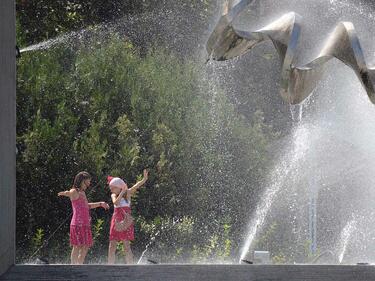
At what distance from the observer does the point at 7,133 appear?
18.2ft

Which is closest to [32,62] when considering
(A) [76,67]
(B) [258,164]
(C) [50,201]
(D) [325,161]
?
(A) [76,67]

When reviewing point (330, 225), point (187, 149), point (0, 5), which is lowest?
point (330, 225)

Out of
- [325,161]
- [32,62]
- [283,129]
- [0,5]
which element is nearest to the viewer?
[0,5]

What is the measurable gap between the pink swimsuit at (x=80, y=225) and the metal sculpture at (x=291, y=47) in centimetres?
363

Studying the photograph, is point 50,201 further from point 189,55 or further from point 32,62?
Result: point 189,55

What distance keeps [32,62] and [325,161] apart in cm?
418

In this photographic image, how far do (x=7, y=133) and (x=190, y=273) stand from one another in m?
1.12

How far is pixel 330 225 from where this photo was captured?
580 inches

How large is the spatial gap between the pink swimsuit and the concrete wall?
12.3ft

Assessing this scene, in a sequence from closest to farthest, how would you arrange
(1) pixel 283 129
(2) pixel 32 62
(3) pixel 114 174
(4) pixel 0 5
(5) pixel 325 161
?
(4) pixel 0 5
(3) pixel 114 174
(2) pixel 32 62
(5) pixel 325 161
(1) pixel 283 129

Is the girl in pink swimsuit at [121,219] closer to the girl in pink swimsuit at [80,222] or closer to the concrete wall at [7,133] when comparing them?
the girl in pink swimsuit at [80,222]

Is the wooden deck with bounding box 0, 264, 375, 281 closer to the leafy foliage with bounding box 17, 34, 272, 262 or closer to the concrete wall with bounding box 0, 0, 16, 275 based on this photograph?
the concrete wall with bounding box 0, 0, 16, 275

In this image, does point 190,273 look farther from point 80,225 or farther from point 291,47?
point 80,225

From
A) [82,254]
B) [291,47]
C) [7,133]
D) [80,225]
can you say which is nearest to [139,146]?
[80,225]
